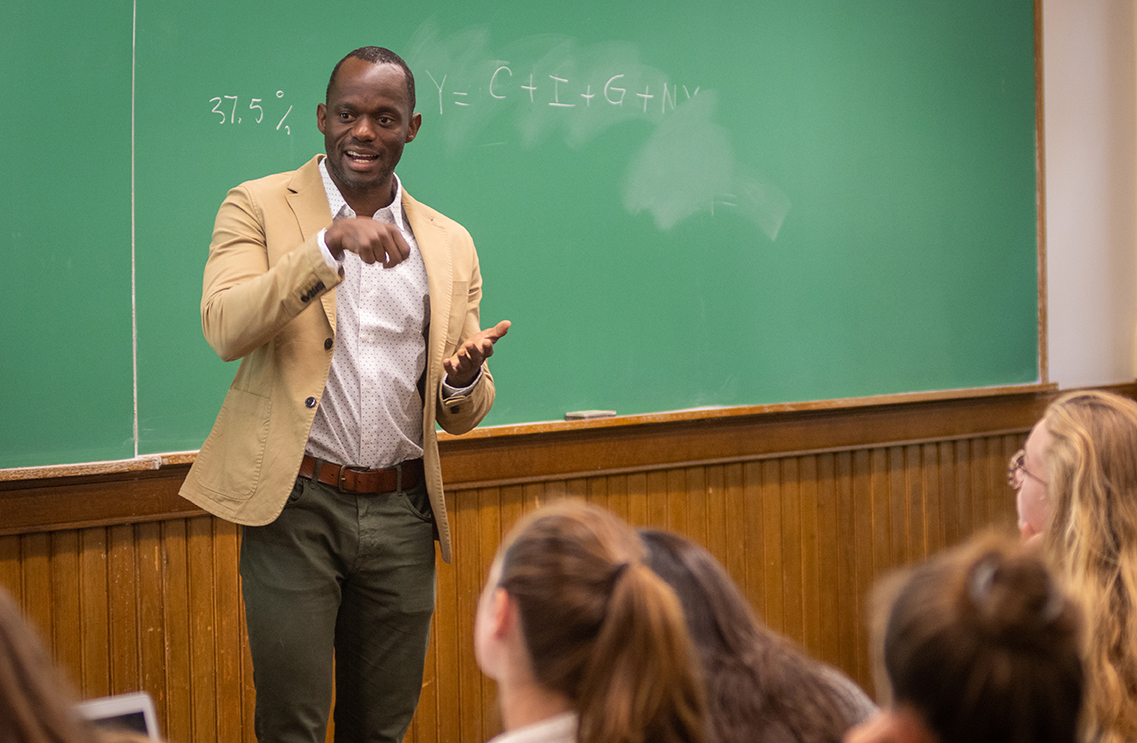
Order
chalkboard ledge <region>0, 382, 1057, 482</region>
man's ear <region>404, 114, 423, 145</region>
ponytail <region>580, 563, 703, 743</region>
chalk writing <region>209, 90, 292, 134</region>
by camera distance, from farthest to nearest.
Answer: chalk writing <region>209, 90, 292, 134</region> < chalkboard ledge <region>0, 382, 1057, 482</region> < man's ear <region>404, 114, 423, 145</region> < ponytail <region>580, 563, 703, 743</region>

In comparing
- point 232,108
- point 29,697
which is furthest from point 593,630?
point 232,108

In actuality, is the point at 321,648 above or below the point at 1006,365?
below

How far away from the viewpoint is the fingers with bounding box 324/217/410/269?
59.8 inches

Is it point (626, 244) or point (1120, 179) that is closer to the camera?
point (626, 244)

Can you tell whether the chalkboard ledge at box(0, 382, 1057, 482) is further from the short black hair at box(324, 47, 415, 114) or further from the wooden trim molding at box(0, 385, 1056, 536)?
the short black hair at box(324, 47, 415, 114)

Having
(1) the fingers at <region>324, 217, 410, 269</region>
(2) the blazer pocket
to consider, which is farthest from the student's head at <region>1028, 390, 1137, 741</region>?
(2) the blazer pocket

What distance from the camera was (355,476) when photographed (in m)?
1.75

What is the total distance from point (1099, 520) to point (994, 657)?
772mm

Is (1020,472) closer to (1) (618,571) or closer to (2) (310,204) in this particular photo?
(1) (618,571)

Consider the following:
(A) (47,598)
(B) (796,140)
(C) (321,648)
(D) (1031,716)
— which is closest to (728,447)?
(B) (796,140)

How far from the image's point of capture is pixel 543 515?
104cm

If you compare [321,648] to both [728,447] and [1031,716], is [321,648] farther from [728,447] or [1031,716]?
[728,447]

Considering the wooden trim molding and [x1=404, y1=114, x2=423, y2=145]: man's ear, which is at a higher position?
[x1=404, y1=114, x2=423, y2=145]: man's ear

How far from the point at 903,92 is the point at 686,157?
91 centimetres
